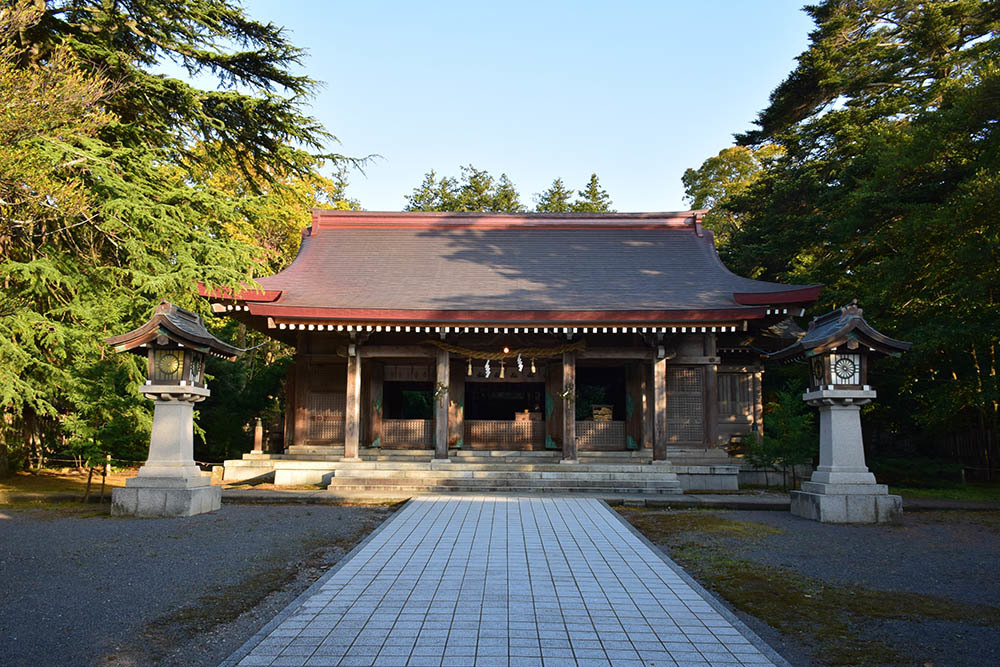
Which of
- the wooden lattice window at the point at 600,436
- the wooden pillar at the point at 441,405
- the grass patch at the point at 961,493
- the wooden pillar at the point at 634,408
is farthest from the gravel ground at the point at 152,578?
the grass patch at the point at 961,493

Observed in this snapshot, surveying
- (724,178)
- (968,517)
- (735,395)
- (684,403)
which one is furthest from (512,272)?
(724,178)

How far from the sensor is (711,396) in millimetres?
15430

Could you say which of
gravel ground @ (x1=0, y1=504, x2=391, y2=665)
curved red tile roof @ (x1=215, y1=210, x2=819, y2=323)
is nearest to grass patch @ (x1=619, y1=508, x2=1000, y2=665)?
gravel ground @ (x1=0, y1=504, x2=391, y2=665)

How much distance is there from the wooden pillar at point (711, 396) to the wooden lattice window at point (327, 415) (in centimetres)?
859

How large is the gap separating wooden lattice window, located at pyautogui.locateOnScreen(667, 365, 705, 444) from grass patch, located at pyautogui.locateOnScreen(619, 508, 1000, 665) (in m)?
8.03

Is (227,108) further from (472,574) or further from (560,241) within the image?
(472,574)

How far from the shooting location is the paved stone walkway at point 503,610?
4148mm

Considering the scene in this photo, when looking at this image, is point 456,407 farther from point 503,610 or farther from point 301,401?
point 503,610

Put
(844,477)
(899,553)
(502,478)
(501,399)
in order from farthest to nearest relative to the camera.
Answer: (501,399) < (502,478) < (844,477) < (899,553)

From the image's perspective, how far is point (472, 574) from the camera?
20.6 feet

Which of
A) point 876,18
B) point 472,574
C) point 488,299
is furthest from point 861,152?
point 472,574

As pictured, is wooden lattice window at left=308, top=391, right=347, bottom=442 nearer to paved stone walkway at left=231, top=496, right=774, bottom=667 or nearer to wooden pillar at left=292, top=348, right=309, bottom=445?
wooden pillar at left=292, top=348, right=309, bottom=445

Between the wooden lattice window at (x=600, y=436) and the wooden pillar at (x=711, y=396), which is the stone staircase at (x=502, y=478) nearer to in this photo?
the wooden lattice window at (x=600, y=436)

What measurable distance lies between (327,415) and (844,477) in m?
11.2
